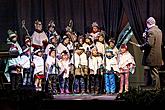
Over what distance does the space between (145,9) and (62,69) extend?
2582 millimetres

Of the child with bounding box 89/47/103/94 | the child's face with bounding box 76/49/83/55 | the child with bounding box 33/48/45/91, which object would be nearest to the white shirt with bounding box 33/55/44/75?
the child with bounding box 33/48/45/91

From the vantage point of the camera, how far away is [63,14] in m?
11.2

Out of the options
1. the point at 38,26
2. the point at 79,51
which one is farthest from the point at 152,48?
the point at 38,26

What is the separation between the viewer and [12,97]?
4996 mm

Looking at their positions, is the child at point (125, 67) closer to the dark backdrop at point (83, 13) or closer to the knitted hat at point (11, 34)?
the dark backdrop at point (83, 13)

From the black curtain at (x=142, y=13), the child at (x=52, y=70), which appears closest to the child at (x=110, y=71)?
the black curtain at (x=142, y=13)

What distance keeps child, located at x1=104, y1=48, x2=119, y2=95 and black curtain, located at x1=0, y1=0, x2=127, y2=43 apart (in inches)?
28.6

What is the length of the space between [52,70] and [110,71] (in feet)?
4.83

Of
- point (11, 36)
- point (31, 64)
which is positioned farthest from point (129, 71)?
point (11, 36)

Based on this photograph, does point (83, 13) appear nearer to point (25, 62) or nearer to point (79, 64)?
point (79, 64)

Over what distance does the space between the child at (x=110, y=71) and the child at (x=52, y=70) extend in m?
1.27

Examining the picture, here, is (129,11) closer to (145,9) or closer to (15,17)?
(145,9)

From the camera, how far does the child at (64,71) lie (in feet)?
33.2

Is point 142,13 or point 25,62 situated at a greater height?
point 142,13
